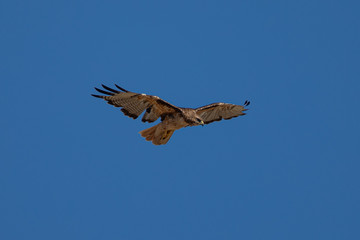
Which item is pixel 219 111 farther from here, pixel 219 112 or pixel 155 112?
pixel 155 112

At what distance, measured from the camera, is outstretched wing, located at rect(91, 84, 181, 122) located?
17984 millimetres

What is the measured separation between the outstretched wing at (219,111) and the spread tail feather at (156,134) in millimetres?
1217

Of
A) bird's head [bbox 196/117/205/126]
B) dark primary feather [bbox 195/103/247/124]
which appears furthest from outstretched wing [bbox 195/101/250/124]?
bird's head [bbox 196/117/205/126]

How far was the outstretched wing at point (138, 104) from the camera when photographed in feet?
59.0

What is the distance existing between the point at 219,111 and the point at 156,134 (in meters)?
2.38

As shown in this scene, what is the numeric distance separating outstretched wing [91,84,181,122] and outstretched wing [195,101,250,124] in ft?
4.85

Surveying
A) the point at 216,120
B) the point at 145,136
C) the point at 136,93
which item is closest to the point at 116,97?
the point at 136,93

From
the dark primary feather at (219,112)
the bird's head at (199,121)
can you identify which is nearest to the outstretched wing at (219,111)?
the dark primary feather at (219,112)

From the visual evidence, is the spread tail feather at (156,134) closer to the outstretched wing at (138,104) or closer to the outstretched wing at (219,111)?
the outstretched wing at (138,104)

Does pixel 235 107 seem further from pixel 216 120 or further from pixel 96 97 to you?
pixel 96 97

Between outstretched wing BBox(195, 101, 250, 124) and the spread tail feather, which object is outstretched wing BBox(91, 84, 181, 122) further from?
outstretched wing BBox(195, 101, 250, 124)

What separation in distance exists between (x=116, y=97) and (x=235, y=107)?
4324 mm

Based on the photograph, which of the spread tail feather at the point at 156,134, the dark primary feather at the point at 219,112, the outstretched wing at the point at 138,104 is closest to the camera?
the outstretched wing at the point at 138,104

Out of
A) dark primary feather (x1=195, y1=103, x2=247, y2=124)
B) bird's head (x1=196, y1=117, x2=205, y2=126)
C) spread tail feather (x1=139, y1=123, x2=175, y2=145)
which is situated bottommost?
spread tail feather (x1=139, y1=123, x2=175, y2=145)
